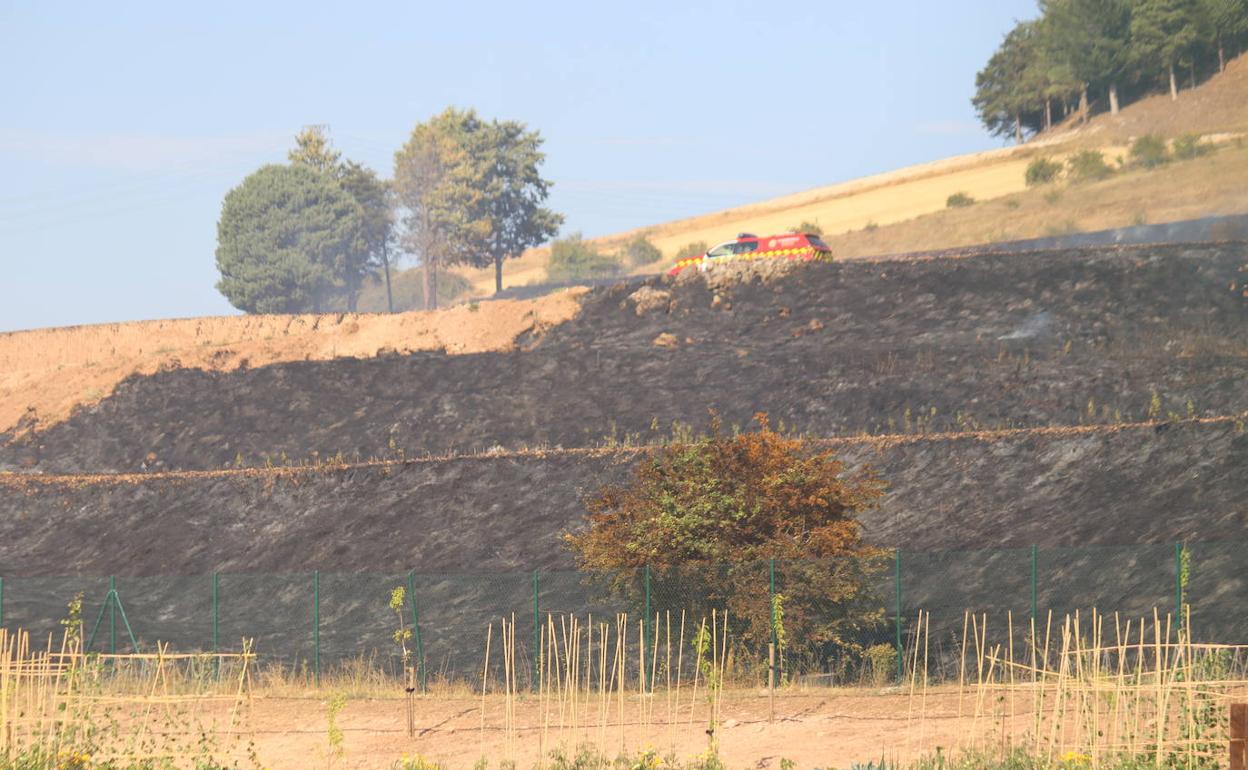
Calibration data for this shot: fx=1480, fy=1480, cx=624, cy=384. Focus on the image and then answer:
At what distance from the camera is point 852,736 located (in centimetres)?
2164

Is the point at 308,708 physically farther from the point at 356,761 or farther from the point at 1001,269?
the point at 1001,269

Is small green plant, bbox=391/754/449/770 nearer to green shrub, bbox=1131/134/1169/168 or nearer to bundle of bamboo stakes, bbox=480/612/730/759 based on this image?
bundle of bamboo stakes, bbox=480/612/730/759

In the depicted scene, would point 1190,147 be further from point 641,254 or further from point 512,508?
point 512,508

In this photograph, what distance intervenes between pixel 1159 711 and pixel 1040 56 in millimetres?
104494

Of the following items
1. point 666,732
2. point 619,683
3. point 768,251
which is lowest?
point 666,732

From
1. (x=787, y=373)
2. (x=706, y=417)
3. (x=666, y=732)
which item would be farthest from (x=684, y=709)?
(x=787, y=373)

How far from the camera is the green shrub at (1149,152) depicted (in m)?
92.1

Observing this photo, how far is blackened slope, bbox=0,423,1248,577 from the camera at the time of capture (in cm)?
3384

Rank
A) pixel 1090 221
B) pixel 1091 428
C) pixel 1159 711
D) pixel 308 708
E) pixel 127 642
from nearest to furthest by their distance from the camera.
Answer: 1. pixel 1159 711
2. pixel 308 708
3. pixel 127 642
4. pixel 1091 428
5. pixel 1090 221

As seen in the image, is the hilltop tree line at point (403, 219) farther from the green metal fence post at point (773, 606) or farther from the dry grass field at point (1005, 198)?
the green metal fence post at point (773, 606)

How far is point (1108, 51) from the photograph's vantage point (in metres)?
107

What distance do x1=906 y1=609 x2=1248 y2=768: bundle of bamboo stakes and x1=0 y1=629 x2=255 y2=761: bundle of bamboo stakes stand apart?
994 cm

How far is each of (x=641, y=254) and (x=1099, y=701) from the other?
11294 cm

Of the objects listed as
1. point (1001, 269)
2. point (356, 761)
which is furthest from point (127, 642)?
point (1001, 269)
